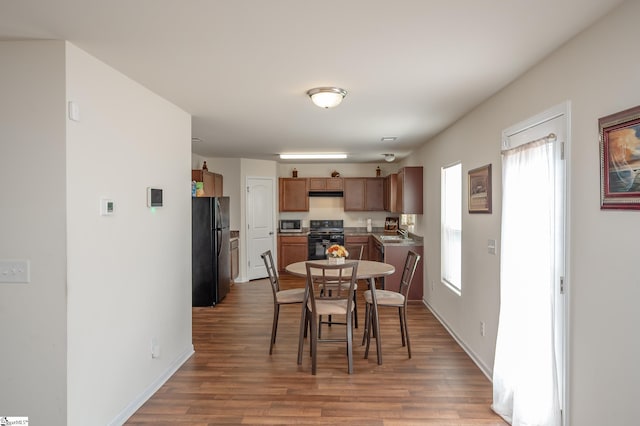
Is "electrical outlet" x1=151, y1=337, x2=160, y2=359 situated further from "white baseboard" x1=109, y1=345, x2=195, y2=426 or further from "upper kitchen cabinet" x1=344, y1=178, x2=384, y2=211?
"upper kitchen cabinet" x1=344, y1=178, x2=384, y2=211

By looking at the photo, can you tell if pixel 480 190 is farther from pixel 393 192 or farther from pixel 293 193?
pixel 293 193

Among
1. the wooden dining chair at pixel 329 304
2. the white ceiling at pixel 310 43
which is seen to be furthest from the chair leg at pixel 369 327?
the white ceiling at pixel 310 43

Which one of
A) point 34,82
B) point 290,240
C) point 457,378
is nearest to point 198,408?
point 457,378

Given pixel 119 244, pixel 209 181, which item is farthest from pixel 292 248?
pixel 119 244

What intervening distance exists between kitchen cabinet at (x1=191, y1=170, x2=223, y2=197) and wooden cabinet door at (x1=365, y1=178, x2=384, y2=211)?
3153 mm

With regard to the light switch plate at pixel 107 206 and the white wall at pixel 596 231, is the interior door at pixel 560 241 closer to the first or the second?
the white wall at pixel 596 231

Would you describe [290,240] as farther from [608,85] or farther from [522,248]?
[608,85]

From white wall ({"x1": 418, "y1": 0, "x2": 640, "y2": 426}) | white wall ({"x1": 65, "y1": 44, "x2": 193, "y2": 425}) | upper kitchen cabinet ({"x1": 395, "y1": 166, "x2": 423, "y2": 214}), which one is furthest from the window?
white wall ({"x1": 65, "y1": 44, "x2": 193, "y2": 425})

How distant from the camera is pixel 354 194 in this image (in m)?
8.73

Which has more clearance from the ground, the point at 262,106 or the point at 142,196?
the point at 262,106

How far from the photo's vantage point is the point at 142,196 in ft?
10.1

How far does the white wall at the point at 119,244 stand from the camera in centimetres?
232

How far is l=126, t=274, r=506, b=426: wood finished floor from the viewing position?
2.81 metres

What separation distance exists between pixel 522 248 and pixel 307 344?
2533 mm
